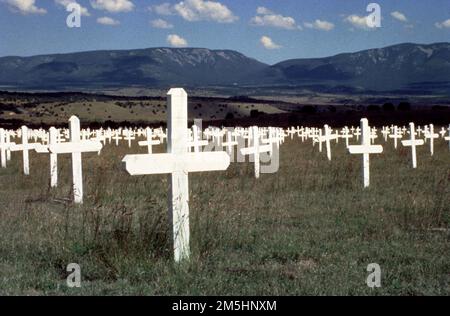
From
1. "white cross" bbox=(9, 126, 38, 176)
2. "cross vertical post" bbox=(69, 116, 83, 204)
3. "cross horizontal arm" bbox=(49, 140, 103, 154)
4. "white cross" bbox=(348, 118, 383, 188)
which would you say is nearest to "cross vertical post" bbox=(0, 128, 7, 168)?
"white cross" bbox=(9, 126, 38, 176)

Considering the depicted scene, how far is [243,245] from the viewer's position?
8.81m

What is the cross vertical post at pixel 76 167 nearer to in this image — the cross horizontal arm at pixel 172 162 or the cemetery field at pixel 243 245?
the cemetery field at pixel 243 245

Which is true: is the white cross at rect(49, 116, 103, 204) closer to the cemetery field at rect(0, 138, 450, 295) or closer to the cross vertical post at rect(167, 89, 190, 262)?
the cemetery field at rect(0, 138, 450, 295)

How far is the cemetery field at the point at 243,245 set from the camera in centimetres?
693

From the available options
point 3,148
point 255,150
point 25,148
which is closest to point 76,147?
point 255,150

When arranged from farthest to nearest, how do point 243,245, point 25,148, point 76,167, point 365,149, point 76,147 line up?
point 25,148 → point 365,149 → point 76,147 → point 76,167 → point 243,245

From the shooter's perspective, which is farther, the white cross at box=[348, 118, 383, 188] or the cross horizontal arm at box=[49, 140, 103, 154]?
the white cross at box=[348, 118, 383, 188]

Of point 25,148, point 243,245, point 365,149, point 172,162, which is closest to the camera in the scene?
point 172,162

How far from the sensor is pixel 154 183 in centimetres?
1598

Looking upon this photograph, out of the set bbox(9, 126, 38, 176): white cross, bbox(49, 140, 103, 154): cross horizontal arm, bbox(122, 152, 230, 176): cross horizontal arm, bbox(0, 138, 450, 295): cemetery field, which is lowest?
bbox(0, 138, 450, 295): cemetery field

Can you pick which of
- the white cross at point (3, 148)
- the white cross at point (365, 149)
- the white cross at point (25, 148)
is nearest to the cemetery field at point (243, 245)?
the white cross at point (365, 149)

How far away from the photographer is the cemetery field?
6934mm

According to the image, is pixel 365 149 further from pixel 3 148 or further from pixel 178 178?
pixel 3 148
